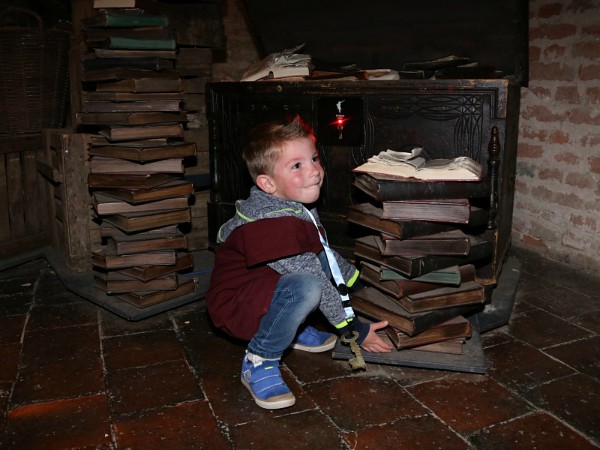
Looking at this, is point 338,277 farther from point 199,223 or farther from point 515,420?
point 199,223

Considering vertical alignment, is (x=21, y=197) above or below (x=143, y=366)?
above

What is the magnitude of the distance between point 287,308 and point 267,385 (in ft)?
0.98

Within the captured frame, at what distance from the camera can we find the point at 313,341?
271 cm

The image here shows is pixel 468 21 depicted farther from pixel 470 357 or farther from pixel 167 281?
pixel 167 281

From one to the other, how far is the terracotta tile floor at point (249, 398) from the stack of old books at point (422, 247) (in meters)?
0.19

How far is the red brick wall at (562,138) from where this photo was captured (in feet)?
11.5

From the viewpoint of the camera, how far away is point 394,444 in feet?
6.53

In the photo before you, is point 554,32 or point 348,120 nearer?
point 348,120

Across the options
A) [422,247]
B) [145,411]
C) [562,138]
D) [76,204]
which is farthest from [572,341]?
[76,204]

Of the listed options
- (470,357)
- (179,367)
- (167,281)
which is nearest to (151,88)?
(167,281)

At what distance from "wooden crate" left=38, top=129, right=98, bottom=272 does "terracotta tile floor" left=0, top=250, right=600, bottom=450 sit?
2.11ft

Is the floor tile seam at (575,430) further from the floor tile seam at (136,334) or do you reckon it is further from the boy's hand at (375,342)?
the floor tile seam at (136,334)

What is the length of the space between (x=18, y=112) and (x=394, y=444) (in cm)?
340

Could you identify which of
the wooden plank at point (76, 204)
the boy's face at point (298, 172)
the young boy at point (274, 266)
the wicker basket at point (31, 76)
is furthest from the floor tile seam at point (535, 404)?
the wicker basket at point (31, 76)
